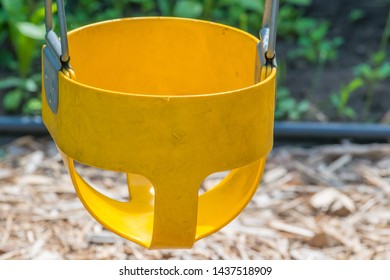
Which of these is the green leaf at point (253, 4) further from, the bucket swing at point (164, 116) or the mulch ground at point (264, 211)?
the bucket swing at point (164, 116)

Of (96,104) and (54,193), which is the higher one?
(96,104)

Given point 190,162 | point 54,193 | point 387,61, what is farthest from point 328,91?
point 190,162

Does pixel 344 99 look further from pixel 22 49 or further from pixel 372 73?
pixel 22 49

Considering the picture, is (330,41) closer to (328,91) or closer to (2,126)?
(328,91)

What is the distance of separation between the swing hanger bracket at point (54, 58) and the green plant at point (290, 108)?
1071 mm

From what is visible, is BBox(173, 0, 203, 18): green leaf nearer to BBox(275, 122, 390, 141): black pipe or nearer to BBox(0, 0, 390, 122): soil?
BBox(0, 0, 390, 122): soil

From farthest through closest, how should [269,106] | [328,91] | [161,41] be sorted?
[328,91] < [161,41] < [269,106]

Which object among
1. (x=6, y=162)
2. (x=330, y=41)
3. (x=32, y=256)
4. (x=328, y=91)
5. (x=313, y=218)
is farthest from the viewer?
(x=330, y=41)

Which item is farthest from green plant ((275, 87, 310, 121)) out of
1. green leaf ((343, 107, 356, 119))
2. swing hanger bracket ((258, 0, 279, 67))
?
swing hanger bracket ((258, 0, 279, 67))

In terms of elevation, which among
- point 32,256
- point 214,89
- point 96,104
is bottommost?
point 32,256

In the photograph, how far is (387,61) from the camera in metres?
2.50

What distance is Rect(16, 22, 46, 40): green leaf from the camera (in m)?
2.15

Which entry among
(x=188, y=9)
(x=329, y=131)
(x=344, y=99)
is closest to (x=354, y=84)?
(x=344, y=99)

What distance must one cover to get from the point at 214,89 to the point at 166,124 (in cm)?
39
